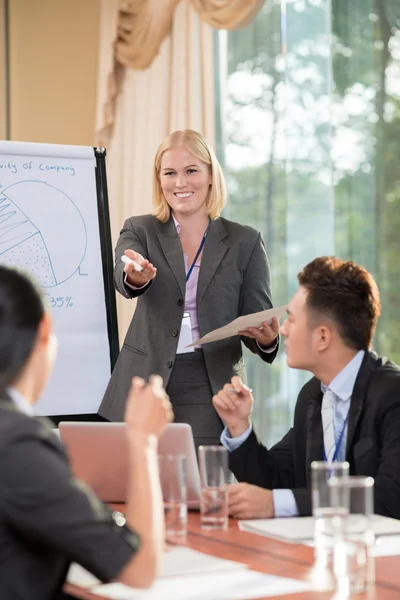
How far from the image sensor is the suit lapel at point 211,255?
2889mm

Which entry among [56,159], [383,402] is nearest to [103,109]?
[56,159]

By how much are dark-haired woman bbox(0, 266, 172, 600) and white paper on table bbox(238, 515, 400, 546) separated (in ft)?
1.46

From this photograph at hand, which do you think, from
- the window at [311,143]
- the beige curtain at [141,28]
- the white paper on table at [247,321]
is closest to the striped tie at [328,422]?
the white paper on table at [247,321]

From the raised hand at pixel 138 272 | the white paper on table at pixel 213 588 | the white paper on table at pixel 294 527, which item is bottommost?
the white paper on table at pixel 294 527

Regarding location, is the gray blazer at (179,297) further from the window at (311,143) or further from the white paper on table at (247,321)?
the window at (311,143)

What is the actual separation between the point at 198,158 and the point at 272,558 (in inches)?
64.0

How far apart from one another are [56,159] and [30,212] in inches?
8.8

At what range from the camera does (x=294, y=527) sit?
181 cm

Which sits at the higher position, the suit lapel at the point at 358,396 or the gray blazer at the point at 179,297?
the gray blazer at the point at 179,297

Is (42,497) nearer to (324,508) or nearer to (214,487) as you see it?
(324,508)

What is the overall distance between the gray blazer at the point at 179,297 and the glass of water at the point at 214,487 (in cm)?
96

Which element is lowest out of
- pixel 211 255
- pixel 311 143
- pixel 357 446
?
pixel 357 446

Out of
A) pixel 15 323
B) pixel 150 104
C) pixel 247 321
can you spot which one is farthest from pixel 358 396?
pixel 150 104

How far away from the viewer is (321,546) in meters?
1.48
